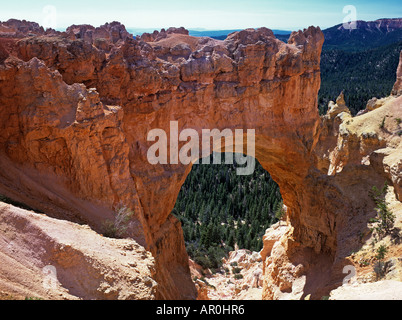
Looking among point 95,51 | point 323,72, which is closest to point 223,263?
point 95,51

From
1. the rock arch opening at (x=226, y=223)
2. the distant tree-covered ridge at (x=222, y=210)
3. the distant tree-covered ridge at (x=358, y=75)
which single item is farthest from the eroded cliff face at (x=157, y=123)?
the distant tree-covered ridge at (x=358, y=75)

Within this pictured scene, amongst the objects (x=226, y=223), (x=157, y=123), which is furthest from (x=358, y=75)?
(x=157, y=123)

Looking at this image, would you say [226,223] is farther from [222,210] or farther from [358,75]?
[358,75]

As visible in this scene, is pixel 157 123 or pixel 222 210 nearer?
pixel 157 123

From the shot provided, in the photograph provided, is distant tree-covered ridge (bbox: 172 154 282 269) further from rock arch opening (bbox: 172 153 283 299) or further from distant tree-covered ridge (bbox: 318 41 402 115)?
distant tree-covered ridge (bbox: 318 41 402 115)

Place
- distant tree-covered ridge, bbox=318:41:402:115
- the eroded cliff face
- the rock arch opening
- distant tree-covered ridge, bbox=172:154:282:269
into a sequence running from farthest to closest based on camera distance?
distant tree-covered ridge, bbox=318:41:402:115 < distant tree-covered ridge, bbox=172:154:282:269 < the rock arch opening < the eroded cliff face

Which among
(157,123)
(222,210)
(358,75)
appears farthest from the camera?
(358,75)

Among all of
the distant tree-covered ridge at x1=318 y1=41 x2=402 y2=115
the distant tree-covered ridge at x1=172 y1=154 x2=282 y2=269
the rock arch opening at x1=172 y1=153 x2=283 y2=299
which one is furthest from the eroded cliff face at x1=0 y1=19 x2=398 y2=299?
the distant tree-covered ridge at x1=318 y1=41 x2=402 y2=115

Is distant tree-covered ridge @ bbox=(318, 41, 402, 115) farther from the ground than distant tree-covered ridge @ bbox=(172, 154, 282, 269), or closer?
farther from the ground

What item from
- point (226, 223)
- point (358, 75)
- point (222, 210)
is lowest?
point (226, 223)
